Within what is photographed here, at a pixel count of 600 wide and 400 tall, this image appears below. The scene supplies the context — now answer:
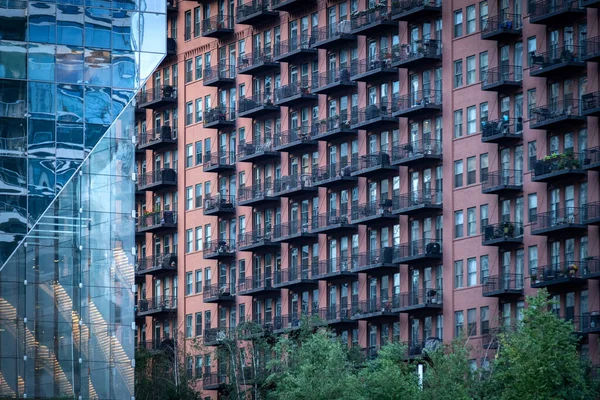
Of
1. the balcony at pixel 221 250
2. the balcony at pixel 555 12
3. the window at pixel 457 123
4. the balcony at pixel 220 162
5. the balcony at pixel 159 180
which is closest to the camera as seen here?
the balcony at pixel 555 12

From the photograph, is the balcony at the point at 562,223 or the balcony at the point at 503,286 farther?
the balcony at the point at 503,286

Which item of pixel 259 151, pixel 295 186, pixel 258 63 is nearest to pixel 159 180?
pixel 259 151

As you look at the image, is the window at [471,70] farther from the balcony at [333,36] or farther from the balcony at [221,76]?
the balcony at [221,76]

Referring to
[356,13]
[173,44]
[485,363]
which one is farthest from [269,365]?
[173,44]

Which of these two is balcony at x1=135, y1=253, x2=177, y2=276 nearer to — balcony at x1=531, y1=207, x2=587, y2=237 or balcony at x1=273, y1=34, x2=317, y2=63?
balcony at x1=273, y1=34, x2=317, y2=63

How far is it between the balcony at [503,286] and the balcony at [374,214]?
12.7m

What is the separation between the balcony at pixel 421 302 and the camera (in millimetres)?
141075

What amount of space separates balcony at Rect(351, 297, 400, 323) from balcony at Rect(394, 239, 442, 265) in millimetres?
3547

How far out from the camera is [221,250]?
548 ft

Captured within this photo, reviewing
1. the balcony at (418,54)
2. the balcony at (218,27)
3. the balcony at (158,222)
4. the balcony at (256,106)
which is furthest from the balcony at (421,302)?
the balcony at (158,222)

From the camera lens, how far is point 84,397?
344 feet

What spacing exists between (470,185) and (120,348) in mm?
39563

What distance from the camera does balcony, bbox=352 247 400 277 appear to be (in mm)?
145875

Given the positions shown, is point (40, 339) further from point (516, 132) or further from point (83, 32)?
point (516, 132)
